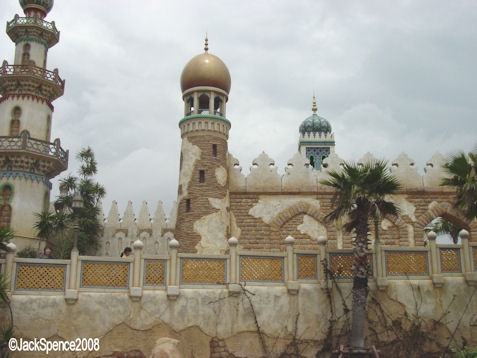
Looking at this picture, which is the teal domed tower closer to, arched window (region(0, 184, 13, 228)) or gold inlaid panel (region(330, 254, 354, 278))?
arched window (region(0, 184, 13, 228))

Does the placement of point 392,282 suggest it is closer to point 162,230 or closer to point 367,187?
point 367,187

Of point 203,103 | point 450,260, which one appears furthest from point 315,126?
point 450,260

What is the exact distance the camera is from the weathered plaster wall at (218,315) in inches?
451

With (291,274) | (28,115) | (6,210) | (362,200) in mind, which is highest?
(28,115)

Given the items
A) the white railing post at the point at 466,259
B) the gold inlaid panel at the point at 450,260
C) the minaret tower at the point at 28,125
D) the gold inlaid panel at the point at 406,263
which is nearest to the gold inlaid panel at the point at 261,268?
the gold inlaid panel at the point at 406,263

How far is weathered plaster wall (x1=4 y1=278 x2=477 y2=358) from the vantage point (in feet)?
Answer: 37.6

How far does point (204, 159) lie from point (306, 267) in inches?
276

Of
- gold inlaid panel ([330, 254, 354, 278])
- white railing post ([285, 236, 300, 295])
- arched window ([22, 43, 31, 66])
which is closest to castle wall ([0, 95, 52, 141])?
arched window ([22, 43, 31, 66])

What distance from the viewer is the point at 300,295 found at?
40.8 feet

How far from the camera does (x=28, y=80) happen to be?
22.5 metres

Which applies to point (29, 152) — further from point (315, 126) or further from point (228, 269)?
point (315, 126)

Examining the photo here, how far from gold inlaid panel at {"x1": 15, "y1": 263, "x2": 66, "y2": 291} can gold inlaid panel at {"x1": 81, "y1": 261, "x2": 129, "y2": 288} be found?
1.63ft

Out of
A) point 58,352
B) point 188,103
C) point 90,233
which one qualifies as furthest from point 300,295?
point 90,233

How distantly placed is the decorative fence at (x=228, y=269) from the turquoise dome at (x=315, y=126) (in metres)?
23.0
